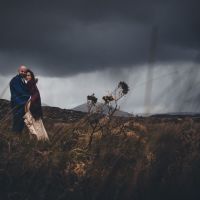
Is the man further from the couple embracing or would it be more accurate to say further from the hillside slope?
the hillside slope

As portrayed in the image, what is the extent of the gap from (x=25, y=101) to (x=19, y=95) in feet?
0.51

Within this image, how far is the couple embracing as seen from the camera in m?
9.16

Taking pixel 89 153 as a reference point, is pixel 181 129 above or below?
above

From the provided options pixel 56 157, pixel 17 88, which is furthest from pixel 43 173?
pixel 17 88

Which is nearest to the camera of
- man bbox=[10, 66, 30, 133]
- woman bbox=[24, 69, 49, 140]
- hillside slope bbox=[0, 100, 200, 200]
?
hillside slope bbox=[0, 100, 200, 200]

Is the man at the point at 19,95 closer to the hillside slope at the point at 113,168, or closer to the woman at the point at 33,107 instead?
the woman at the point at 33,107

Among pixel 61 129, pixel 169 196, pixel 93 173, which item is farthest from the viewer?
pixel 61 129

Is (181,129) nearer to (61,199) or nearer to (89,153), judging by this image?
(89,153)

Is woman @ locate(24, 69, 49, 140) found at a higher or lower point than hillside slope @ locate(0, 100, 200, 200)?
higher

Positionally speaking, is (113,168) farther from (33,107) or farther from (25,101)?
(33,107)

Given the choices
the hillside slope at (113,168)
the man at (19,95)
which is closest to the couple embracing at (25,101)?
the man at (19,95)

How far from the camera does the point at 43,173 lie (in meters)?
4.61

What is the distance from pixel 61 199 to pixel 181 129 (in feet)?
4.68

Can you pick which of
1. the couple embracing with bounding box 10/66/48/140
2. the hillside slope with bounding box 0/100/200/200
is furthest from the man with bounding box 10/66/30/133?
the hillside slope with bounding box 0/100/200/200
